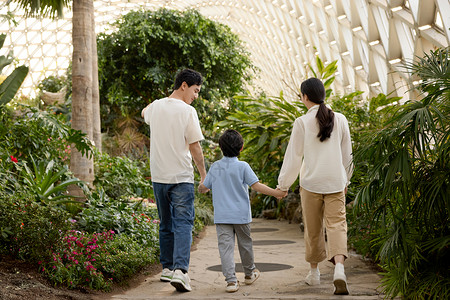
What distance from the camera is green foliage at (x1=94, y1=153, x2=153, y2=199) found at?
8.95m

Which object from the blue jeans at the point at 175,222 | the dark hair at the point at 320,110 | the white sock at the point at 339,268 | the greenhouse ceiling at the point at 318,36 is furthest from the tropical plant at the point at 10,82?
the white sock at the point at 339,268

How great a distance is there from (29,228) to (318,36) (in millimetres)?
22696

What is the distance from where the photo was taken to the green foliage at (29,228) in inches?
165

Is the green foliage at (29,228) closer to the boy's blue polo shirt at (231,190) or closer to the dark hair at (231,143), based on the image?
the boy's blue polo shirt at (231,190)

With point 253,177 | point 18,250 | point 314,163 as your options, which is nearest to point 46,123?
point 18,250

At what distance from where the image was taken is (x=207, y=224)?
12102 mm

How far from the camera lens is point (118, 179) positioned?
366 inches

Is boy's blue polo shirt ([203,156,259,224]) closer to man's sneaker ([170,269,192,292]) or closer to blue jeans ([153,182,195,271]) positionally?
blue jeans ([153,182,195,271])

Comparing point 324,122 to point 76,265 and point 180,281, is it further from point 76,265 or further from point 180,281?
point 76,265

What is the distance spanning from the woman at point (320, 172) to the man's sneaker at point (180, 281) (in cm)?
100

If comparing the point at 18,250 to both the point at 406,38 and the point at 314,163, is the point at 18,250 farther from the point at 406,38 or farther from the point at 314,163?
the point at 406,38

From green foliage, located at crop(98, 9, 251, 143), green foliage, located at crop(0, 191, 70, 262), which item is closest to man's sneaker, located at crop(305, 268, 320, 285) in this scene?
green foliage, located at crop(0, 191, 70, 262)

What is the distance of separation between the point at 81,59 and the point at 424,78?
5189 millimetres

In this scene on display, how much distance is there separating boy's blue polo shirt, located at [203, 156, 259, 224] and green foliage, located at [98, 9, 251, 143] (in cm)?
1031
